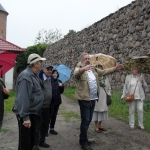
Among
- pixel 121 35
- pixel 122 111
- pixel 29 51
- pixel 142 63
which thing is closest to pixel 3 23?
pixel 29 51

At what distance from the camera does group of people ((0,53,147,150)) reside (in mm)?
3346

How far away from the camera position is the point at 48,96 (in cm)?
464

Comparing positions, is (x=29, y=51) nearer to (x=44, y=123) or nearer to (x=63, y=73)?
(x=63, y=73)

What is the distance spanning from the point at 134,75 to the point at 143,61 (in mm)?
824

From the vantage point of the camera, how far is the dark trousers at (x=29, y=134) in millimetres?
3359

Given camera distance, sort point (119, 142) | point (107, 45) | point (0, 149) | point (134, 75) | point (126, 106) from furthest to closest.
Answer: point (107, 45)
point (126, 106)
point (134, 75)
point (119, 142)
point (0, 149)

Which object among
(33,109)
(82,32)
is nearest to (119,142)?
(33,109)

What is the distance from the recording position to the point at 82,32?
13945mm

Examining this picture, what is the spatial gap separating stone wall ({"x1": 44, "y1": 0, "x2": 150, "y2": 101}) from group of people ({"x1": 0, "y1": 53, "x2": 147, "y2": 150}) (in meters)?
2.79

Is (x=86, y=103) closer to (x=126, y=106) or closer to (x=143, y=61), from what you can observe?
(x=143, y=61)

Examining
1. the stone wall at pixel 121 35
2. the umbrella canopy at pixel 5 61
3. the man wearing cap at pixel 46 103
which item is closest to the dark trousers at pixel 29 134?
the man wearing cap at pixel 46 103

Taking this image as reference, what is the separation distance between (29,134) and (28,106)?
0.43 metres

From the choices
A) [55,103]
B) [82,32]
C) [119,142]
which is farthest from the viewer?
[82,32]

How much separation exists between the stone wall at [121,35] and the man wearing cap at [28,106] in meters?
5.36
